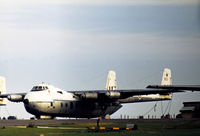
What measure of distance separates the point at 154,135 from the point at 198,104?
61.5m

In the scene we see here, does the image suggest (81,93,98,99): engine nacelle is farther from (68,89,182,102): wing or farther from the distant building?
the distant building

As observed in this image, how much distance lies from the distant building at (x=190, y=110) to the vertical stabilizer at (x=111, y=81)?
1524 cm

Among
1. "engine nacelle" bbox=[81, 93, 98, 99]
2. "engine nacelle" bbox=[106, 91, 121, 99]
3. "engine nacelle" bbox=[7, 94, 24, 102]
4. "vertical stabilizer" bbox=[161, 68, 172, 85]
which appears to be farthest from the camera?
"vertical stabilizer" bbox=[161, 68, 172, 85]

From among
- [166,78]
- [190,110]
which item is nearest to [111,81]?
[166,78]

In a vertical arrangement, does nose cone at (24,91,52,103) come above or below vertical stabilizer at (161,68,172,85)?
below

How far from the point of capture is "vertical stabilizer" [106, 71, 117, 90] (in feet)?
313

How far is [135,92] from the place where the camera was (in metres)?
76.4

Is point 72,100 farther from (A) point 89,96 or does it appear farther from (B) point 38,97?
(B) point 38,97

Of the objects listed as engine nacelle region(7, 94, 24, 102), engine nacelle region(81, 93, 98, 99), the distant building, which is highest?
engine nacelle region(81, 93, 98, 99)

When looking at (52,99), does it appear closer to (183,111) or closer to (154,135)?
(183,111)

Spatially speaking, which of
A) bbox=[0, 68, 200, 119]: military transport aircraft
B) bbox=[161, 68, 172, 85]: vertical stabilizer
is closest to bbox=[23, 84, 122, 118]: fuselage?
bbox=[0, 68, 200, 119]: military transport aircraft

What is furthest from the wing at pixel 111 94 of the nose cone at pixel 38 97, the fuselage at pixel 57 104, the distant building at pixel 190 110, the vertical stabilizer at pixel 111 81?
the vertical stabilizer at pixel 111 81

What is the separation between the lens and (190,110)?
9244 cm

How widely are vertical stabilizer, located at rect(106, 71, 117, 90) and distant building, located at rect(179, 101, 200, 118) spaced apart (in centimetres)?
1524
